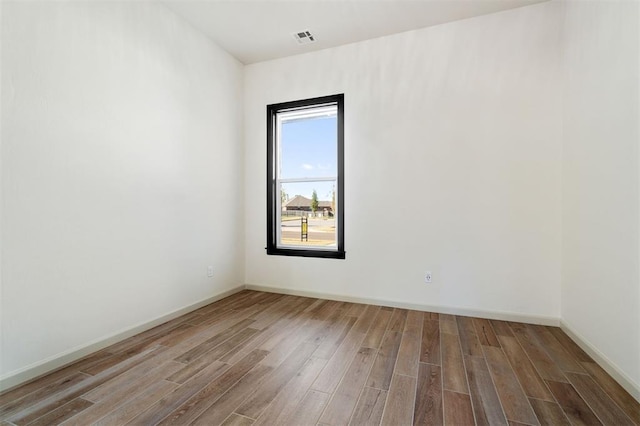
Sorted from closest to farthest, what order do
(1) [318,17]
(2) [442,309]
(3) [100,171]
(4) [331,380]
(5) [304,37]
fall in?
(4) [331,380], (3) [100,171], (1) [318,17], (2) [442,309], (5) [304,37]

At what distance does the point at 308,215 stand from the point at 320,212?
178 millimetres

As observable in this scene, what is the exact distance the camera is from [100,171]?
222cm

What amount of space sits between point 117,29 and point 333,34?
6.68 feet

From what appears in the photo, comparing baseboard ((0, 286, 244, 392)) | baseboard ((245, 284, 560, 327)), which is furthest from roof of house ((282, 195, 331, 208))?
baseboard ((0, 286, 244, 392))

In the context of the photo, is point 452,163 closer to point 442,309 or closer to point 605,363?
point 442,309

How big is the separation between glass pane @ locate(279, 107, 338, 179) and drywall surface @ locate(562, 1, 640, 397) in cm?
224

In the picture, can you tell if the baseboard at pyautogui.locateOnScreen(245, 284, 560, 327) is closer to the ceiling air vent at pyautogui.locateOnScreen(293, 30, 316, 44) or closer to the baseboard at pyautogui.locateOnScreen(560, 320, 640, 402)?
the baseboard at pyautogui.locateOnScreen(560, 320, 640, 402)

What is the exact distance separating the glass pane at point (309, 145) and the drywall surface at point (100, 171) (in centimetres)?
92

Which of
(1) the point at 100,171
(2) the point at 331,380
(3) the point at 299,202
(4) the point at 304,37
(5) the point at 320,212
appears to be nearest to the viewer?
(2) the point at 331,380

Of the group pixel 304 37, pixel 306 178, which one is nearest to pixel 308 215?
pixel 306 178

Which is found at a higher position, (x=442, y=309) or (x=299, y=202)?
(x=299, y=202)

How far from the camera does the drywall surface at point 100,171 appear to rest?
5.92 ft

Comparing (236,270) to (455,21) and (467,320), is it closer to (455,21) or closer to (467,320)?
(467,320)

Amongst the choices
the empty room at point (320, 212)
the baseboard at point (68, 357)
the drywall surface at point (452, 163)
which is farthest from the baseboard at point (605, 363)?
the baseboard at point (68, 357)
